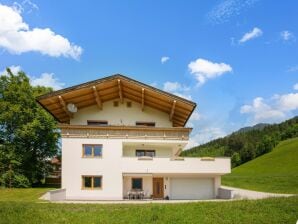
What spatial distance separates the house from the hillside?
77.2 m

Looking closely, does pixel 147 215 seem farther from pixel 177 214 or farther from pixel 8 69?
pixel 8 69

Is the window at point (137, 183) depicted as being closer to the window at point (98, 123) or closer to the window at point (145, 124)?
the window at point (145, 124)

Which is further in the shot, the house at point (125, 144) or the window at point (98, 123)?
the window at point (98, 123)

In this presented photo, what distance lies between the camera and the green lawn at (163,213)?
15883mm

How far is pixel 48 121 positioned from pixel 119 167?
21.0 m

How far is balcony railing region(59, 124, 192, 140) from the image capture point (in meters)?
28.4

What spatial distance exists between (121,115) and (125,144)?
2669 millimetres

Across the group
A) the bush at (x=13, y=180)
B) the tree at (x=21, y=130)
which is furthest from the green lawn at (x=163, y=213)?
the tree at (x=21, y=130)

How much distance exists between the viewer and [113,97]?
103 ft

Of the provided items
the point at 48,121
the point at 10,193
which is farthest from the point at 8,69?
→ the point at 10,193

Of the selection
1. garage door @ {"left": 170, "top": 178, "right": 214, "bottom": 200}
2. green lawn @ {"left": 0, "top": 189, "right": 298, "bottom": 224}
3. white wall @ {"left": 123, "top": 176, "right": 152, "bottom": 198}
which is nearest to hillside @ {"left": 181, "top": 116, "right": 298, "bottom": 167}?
garage door @ {"left": 170, "top": 178, "right": 214, "bottom": 200}

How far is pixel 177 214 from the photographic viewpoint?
660 inches

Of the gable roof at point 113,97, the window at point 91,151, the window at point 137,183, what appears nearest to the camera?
the window at point 91,151

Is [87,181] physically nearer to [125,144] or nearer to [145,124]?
[125,144]
